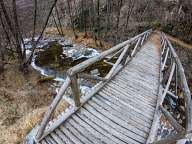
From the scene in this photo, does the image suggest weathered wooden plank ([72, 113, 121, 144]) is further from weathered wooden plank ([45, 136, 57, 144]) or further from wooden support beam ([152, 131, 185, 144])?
wooden support beam ([152, 131, 185, 144])

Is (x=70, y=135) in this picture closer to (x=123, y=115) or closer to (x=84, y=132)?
(x=84, y=132)

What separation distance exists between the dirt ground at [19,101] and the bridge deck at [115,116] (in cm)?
410

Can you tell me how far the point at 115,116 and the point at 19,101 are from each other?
→ 8.07 metres

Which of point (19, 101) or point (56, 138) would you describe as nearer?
point (56, 138)

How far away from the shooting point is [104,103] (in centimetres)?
720

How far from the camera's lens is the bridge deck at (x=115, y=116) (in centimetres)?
584

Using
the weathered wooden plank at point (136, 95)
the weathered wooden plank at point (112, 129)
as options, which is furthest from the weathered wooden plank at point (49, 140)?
the weathered wooden plank at point (136, 95)

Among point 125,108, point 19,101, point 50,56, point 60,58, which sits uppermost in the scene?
point 125,108

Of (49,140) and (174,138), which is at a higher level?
(174,138)

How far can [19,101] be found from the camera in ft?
44.3

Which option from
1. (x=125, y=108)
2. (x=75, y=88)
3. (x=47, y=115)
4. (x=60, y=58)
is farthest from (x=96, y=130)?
(x=60, y=58)

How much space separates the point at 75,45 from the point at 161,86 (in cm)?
1850

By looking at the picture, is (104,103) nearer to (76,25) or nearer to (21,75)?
(21,75)

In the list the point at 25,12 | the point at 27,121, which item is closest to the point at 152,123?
the point at 27,121
